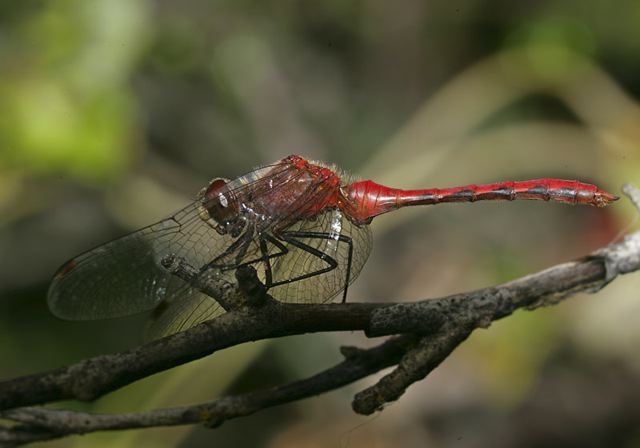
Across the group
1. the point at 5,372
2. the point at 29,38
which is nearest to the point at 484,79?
the point at 29,38

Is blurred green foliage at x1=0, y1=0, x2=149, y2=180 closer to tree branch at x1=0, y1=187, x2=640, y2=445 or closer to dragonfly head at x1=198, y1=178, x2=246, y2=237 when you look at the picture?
dragonfly head at x1=198, y1=178, x2=246, y2=237

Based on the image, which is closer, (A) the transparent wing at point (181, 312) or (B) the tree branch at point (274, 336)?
(B) the tree branch at point (274, 336)

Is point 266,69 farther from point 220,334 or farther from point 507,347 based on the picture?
point 220,334

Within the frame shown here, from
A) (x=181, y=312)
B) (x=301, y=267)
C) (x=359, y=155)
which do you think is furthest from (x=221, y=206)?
(x=359, y=155)

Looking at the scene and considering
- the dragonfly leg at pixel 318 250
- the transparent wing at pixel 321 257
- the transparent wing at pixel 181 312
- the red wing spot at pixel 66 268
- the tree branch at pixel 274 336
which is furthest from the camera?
the dragonfly leg at pixel 318 250

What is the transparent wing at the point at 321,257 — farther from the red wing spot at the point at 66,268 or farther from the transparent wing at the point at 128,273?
the red wing spot at the point at 66,268

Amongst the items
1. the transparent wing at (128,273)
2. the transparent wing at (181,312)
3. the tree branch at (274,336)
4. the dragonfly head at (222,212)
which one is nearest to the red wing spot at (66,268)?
the transparent wing at (128,273)

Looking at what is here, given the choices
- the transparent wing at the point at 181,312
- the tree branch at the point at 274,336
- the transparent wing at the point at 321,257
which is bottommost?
the tree branch at the point at 274,336
